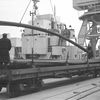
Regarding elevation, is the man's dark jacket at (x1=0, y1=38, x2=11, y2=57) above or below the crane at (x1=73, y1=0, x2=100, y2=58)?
below

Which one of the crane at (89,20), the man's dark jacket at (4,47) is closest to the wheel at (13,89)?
the man's dark jacket at (4,47)

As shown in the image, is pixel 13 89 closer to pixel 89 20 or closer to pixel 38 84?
pixel 38 84

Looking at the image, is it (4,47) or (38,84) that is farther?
(38,84)

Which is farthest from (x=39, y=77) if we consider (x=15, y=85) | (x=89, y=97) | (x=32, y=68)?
(x=89, y=97)

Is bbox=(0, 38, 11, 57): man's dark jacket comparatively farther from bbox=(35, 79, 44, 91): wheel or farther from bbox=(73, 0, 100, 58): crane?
bbox=(73, 0, 100, 58): crane

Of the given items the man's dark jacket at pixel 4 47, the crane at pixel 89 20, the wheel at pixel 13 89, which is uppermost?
the crane at pixel 89 20

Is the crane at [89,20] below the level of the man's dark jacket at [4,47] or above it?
above

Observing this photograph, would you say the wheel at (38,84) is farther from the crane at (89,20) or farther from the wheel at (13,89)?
the crane at (89,20)

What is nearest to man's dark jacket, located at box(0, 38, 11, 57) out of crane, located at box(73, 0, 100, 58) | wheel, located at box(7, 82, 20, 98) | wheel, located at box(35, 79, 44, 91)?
wheel, located at box(7, 82, 20, 98)

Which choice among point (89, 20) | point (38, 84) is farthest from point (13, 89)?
point (89, 20)

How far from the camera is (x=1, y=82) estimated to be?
11.5 meters

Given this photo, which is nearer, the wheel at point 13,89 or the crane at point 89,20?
the wheel at point 13,89

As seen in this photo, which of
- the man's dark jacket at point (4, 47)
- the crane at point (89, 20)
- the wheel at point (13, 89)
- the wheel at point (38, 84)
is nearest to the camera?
the wheel at point (13, 89)

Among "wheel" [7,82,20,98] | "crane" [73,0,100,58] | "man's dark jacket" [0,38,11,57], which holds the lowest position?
"wheel" [7,82,20,98]
